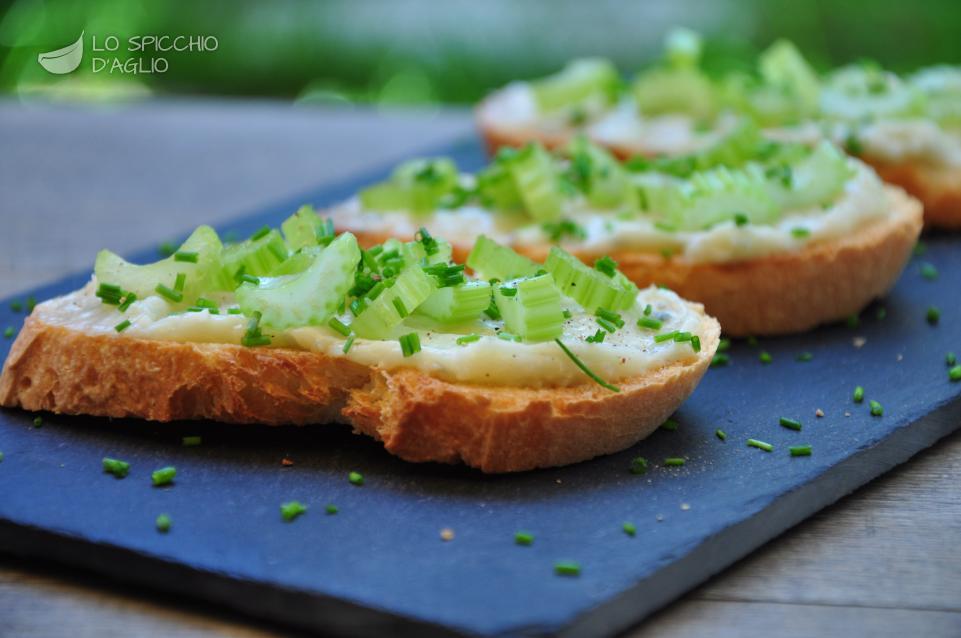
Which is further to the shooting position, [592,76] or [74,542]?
[592,76]

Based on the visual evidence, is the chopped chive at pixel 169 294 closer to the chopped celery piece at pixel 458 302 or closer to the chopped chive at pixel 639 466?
the chopped celery piece at pixel 458 302

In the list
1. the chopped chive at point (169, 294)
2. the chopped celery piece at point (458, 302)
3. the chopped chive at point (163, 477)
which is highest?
the chopped celery piece at point (458, 302)

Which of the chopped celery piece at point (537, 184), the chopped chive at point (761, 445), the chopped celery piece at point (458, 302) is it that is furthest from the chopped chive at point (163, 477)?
the chopped celery piece at point (537, 184)

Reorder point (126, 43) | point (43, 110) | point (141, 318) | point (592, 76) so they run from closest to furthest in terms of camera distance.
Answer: point (141, 318), point (592, 76), point (43, 110), point (126, 43)

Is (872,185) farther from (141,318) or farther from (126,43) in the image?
(126,43)

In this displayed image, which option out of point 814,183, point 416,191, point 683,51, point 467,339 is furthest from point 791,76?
point 467,339

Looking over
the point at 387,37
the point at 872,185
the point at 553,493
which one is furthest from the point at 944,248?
the point at 387,37

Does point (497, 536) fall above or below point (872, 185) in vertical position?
below

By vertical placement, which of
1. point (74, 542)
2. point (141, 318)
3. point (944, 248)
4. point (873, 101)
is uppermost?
point (873, 101)
